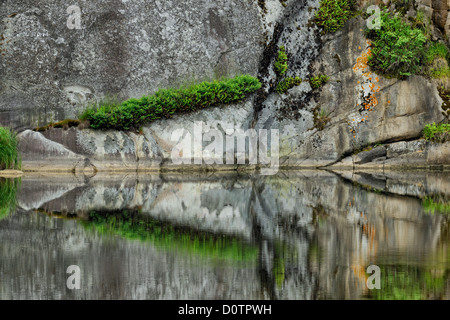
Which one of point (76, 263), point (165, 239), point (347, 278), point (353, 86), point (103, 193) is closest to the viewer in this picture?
point (347, 278)

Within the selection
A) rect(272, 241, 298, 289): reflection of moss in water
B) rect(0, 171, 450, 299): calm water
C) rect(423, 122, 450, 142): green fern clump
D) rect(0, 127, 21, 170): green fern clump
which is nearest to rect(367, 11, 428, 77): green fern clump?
rect(423, 122, 450, 142): green fern clump

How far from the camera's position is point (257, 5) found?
28250 mm

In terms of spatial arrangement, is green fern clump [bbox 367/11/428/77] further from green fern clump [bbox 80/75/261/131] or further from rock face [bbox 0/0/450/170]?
green fern clump [bbox 80/75/261/131]

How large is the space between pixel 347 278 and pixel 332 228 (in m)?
3.69

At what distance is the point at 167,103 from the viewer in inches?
1035

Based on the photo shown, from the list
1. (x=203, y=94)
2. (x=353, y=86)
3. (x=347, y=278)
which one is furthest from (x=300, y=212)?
(x=353, y=86)

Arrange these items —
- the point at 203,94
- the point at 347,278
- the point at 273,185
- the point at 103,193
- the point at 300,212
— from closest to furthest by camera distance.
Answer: the point at 347,278, the point at 300,212, the point at 103,193, the point at 273,185, the point at 203,94

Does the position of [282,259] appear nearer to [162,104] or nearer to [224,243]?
[224,243]

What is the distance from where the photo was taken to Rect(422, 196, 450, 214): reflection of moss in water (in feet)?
44.0

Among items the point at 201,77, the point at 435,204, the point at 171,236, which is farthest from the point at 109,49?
the point at 171,236

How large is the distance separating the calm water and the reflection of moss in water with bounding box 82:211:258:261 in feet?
0.06

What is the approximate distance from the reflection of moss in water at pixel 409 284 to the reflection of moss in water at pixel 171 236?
2.00 metres

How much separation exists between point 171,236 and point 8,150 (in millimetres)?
15556
